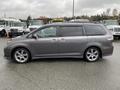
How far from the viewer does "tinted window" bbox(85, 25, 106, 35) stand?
7.48m

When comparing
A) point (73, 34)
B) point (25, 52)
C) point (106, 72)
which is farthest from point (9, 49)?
point (106, 72)

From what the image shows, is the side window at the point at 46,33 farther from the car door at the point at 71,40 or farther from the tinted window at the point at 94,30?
the tinted window at the point at 94,30

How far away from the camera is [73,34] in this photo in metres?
7.38

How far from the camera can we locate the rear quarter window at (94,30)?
747 cm

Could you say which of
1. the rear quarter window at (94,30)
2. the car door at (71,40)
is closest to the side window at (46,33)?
the car door at (71,40)

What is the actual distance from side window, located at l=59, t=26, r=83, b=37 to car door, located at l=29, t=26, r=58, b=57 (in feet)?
1.08

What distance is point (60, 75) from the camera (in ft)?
18.2

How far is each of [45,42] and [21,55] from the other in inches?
44.4

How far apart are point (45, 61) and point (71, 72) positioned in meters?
1.89

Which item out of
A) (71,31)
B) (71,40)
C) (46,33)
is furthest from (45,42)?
(71,31)

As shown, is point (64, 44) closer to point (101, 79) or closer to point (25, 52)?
point (25, 52)

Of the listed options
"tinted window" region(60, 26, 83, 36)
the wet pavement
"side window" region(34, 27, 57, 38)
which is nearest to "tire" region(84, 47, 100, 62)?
the wet pavement

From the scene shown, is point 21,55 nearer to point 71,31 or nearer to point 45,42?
point 45,42

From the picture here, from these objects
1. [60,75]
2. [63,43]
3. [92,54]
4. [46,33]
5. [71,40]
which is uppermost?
[46,33]
